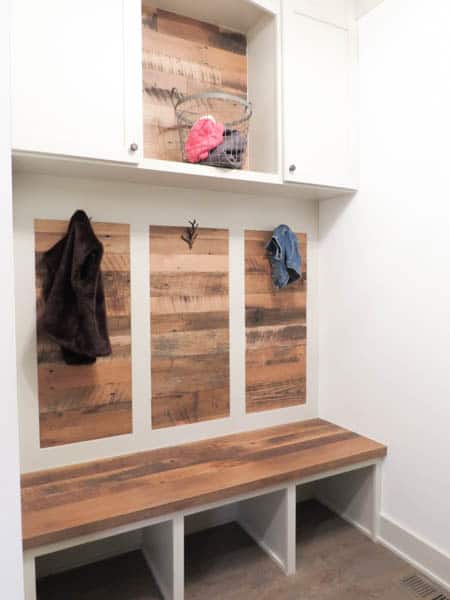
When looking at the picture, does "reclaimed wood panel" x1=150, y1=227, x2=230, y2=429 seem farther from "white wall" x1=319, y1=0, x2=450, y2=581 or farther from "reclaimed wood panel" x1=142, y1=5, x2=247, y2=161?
"white wall" x1=319, y1=0, x2=450, y2=581

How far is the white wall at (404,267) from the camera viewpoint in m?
1.73

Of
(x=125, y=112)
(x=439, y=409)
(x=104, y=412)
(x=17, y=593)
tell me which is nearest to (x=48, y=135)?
(x=125, y=112)

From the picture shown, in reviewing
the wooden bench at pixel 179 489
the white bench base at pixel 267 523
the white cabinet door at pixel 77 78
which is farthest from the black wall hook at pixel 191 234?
the white bench base at pixel 267 523

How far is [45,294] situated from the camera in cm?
175

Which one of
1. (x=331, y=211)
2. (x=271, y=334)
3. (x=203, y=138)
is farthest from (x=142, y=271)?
(x=331, y=211)

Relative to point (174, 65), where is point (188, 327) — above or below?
below

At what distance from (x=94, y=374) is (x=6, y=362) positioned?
133 cm

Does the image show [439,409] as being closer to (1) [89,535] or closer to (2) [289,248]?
(2) [289,248]

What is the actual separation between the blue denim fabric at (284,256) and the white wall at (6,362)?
1.68 metres

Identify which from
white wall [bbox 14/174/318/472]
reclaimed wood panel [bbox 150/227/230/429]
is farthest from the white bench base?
reclaimed wood panel [bbox 150/227/230/429]

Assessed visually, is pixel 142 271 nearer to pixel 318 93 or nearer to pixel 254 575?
pixel 318 93

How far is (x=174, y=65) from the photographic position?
1992mm

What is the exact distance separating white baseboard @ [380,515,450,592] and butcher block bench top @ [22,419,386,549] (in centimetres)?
34

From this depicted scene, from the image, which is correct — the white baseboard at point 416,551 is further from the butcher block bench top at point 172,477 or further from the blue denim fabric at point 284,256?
the blue denim fabric at point 284,256
